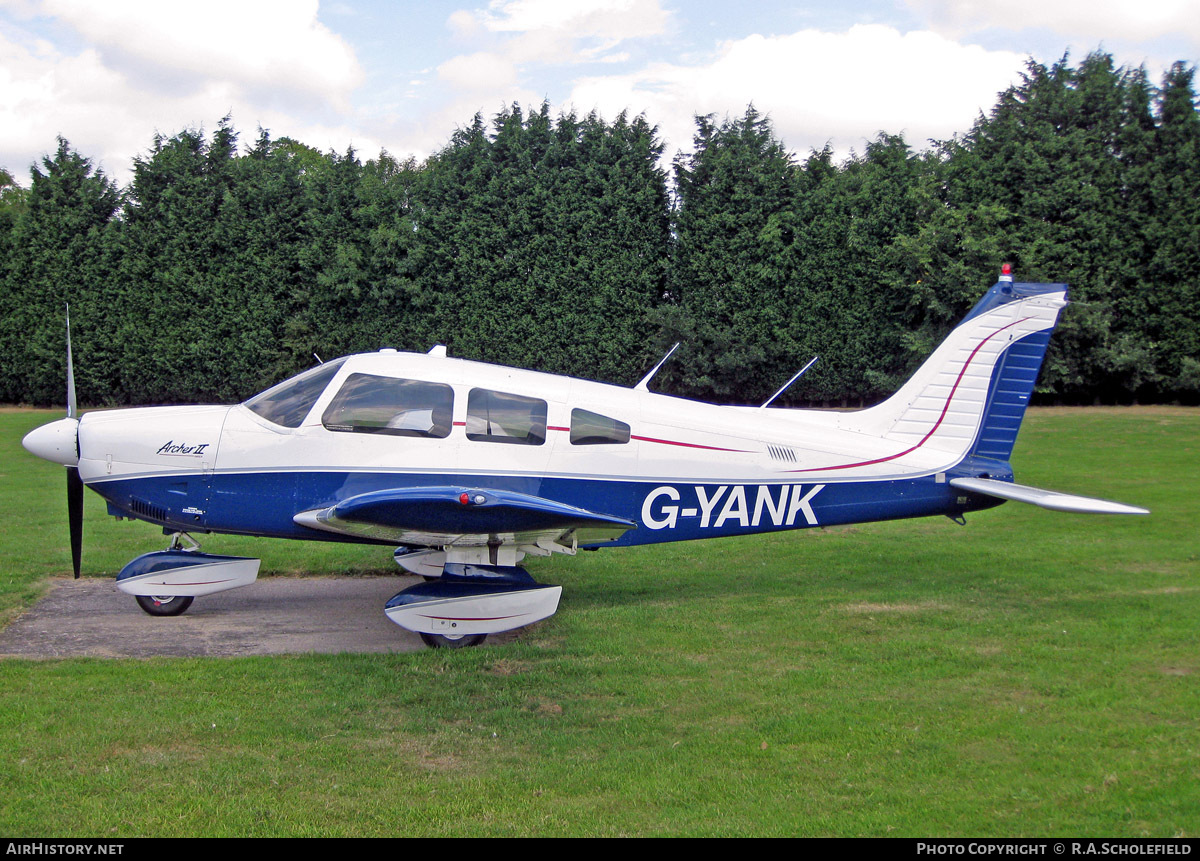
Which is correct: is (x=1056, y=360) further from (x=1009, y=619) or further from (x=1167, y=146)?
(x=1009, y=619)

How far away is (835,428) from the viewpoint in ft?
28.3

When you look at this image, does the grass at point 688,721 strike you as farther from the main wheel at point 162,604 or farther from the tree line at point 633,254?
the tree line at point 633,254

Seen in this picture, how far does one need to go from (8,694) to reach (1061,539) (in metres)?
11.0

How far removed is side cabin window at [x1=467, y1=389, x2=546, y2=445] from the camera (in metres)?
7.66

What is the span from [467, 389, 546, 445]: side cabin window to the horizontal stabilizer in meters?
3.95

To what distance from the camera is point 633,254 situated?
23281 millimetres

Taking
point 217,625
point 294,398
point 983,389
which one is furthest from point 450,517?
point 983,389

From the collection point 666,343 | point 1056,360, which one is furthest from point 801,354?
point 1056,360

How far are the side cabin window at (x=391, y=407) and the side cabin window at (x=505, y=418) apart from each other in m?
0.20

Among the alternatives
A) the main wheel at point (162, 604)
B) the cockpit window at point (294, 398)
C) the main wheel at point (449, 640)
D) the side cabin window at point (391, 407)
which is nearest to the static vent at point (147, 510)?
the main wheel at point (162, 604)

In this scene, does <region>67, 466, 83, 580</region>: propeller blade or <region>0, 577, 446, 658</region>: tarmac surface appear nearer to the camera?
<region>0, 577, 446, 658</region>: tarmac surface

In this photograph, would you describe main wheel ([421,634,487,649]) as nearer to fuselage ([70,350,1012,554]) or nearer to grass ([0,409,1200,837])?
grass ([0,409,1200,837])

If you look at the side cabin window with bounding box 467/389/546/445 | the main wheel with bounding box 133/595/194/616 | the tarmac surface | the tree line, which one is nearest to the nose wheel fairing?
the tarmac surface

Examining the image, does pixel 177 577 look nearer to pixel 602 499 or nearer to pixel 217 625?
pixel 217 625
